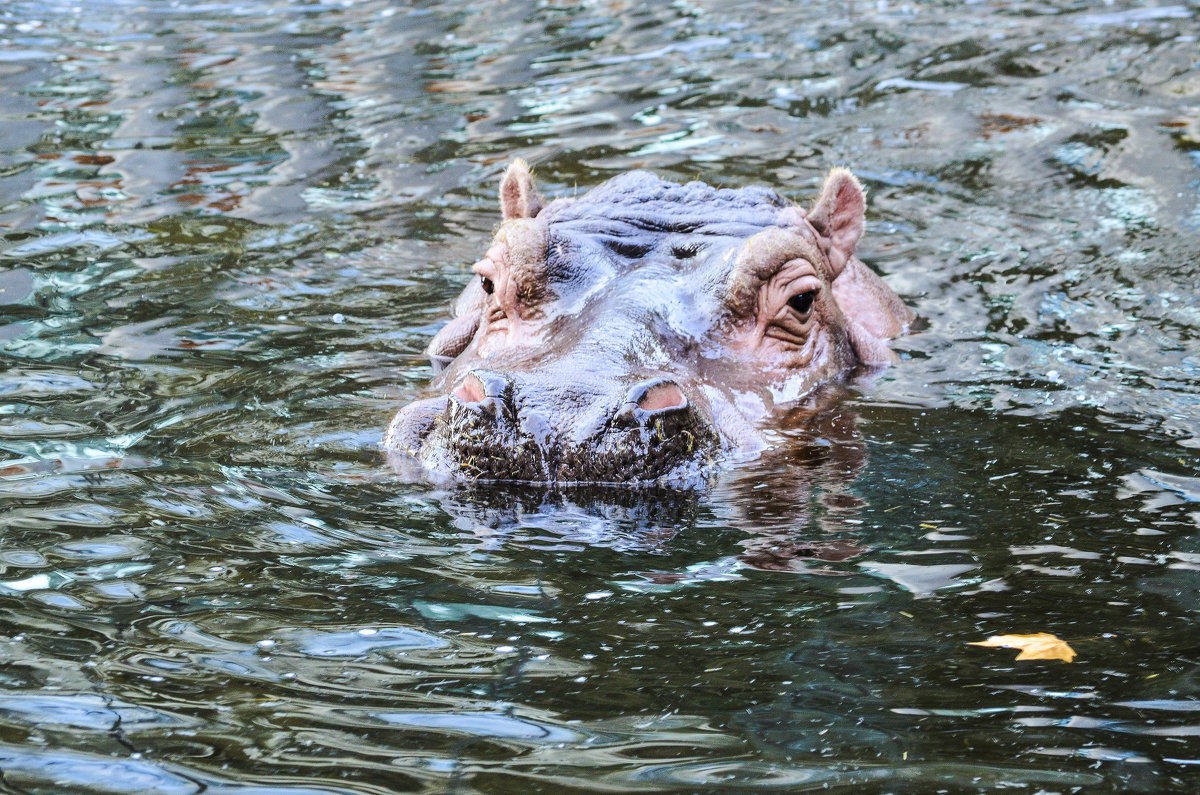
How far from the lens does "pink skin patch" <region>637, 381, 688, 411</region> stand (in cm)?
436

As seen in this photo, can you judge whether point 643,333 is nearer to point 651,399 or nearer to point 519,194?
point 651,399

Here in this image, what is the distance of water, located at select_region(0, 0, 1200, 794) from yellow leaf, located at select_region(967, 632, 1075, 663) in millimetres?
49

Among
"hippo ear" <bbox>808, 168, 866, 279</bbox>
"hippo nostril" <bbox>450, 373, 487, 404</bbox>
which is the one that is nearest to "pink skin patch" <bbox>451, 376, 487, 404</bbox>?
"hippo nostril" <bbox>450, 373, 487, 404</bbox>

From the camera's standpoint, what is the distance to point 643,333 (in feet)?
17.1

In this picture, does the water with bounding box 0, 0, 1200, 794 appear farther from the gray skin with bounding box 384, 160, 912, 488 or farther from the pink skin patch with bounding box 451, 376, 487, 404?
the pink skin patch with bounding box 451, 376, 487, 404

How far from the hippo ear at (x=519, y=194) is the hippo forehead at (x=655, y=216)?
0.54 feet

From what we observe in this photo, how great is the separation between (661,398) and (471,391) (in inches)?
24.6

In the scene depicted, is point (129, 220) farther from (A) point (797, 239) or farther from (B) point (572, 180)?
(A) point (797, 239)

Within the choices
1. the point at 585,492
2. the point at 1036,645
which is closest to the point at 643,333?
the point at 585,492

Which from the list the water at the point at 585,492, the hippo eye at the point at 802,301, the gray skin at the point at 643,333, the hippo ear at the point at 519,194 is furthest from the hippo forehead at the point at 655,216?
the water at the point at 585,492

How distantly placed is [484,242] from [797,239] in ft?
11.5

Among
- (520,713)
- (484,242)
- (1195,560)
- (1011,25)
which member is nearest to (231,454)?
(520,713)

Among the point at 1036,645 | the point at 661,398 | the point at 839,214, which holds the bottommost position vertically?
the point at 1036,645

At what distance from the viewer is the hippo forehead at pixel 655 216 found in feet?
19.8
